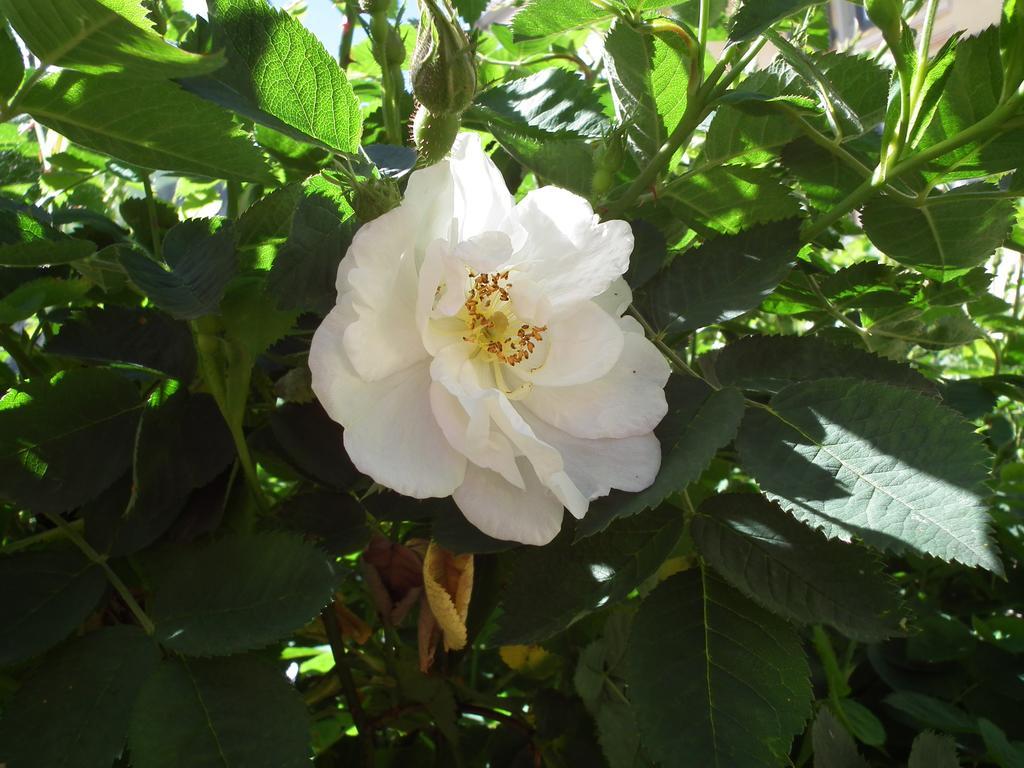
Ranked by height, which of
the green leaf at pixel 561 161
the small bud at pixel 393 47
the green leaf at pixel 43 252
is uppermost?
the small bud at pixel 393 47

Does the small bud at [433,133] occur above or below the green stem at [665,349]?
above

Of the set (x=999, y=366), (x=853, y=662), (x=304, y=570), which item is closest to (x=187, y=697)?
(x=304, y=570)

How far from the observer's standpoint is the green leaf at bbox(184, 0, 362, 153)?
0.52 metres

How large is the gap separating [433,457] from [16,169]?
54cm

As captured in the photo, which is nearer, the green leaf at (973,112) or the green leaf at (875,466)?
the green leaf at (875,466)

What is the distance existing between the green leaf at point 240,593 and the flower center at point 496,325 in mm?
162

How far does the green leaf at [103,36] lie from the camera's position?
40 cm

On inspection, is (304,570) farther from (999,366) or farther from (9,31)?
(999,366)

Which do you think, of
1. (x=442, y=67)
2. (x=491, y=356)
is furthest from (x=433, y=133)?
(x=491, y=356)

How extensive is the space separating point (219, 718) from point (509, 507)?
0.20m

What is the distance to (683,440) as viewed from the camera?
487 millimetres

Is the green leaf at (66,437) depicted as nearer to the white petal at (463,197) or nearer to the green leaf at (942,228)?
the white petal at (463,197)

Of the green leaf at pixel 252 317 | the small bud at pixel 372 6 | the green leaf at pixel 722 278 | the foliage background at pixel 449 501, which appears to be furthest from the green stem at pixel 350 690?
the small bud at pixel 372 6

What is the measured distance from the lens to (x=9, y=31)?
0.51 meters
